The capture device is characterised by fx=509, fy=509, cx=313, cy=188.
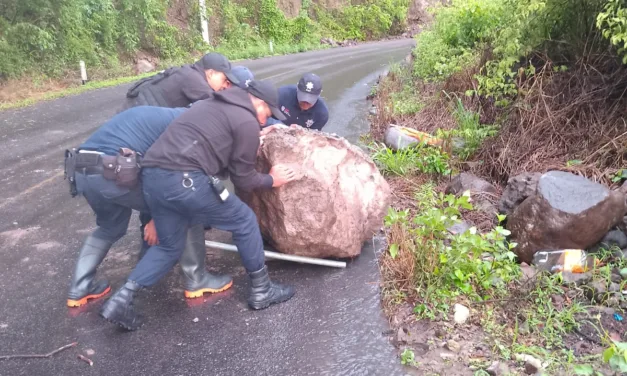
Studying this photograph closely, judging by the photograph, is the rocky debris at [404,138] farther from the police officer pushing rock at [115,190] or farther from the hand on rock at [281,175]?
the police officer pushing rock at [115,190]

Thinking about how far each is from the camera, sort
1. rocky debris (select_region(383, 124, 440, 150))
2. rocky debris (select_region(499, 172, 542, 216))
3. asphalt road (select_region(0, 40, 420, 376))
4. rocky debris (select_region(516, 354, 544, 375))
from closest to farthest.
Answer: rocky debris (select_region(516, 354, 544, 375)) → asphalt road (select_region(0, 40, 420, 376)) → rocky debris (select_region(499, 172, 542, 216)) → rocky debris (select_region(383, 124, 440, 150))

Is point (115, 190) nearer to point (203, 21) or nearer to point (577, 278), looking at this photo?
point (577, 278)

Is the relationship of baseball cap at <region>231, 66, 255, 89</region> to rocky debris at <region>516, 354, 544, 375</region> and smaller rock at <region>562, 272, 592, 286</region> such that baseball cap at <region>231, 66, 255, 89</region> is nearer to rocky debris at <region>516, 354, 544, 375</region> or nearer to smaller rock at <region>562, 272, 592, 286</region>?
rocky debris at <region>516, 354, 544, 375</region>

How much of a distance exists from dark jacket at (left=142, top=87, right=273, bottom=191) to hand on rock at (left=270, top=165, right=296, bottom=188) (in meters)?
0.37

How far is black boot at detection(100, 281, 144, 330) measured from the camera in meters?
3.24

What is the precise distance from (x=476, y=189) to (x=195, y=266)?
9.91 feet

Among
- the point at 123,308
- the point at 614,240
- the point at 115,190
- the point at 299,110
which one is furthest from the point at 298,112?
the point at 614,240

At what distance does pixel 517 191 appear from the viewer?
475 centimetres

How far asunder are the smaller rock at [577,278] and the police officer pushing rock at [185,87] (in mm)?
3054

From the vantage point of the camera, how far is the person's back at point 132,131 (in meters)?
3.41

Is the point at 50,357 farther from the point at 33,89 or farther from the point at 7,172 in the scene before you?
the point at 33,89

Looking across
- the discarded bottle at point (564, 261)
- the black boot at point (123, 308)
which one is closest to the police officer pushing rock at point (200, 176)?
the black boot at point (123, 308)

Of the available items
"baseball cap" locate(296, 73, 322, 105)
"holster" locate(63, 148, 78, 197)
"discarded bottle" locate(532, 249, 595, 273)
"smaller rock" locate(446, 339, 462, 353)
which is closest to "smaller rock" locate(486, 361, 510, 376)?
"smaller rock" locate(446, 339, 462, 353)

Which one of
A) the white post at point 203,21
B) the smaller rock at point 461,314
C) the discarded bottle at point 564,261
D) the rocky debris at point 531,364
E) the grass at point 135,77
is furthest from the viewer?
the white post at point 203,21
